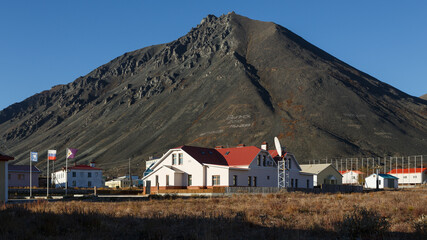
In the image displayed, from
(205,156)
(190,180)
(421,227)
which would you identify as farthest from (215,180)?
(421,227)

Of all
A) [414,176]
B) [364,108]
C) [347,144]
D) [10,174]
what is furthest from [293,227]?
[364,108]

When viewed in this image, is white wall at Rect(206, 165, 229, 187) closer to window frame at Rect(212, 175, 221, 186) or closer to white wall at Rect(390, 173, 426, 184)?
window frame at Rect(212, 175, 221, 186)

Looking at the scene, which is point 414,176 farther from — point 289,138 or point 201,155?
point 201,155

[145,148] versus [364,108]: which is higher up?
[364,108]

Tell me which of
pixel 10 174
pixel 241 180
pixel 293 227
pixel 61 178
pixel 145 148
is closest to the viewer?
pixel 293 227

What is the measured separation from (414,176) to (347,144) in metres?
32.1

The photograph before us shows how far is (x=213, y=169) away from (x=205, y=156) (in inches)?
149

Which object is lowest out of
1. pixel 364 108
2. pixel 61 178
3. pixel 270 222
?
pixel 61 178

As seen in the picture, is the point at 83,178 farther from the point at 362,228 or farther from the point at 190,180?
the point at 362,228

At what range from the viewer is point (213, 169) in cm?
6081

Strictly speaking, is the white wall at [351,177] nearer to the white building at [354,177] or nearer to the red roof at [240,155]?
the white building at [354,177]

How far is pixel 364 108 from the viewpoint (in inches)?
7141

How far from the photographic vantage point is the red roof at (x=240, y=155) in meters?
62.7

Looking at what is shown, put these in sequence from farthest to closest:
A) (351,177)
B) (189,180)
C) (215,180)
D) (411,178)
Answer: (411,178), (351,177), (189,180), (215,180)
